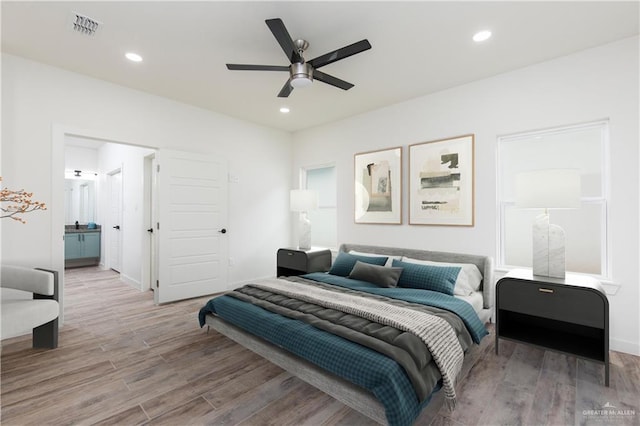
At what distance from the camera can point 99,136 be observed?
11.6 ft

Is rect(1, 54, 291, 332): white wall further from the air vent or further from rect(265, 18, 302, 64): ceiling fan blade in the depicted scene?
rect(265, 18, 302, 64): ceiling fan blade

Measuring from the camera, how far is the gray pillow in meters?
3.23

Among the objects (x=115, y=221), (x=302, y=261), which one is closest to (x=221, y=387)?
(x=302, y=261)

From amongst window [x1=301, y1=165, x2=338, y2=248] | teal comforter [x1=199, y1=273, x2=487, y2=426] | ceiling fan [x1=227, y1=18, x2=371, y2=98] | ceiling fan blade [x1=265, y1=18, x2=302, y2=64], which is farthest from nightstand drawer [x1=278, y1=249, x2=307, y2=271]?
ceiling fan blade [x1=265, y1=18, x2=302, y2=64]

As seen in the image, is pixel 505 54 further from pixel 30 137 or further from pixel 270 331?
pixel 30 137

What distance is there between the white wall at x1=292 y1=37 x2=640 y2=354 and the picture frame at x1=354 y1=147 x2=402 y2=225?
4.2 inches

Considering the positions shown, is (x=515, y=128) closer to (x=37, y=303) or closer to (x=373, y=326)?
(x=373, y=326)

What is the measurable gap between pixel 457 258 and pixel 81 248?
7.68 meters

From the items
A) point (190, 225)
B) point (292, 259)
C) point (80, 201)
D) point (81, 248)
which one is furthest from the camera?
point (80, 201)

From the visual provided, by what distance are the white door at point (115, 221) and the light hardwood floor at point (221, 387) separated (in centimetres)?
336

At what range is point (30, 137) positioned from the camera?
10.2 ft

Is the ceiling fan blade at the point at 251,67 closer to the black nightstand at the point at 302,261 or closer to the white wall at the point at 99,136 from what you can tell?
the white wall at the point at 99,136

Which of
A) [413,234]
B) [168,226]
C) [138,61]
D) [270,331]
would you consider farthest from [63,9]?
[413,234]

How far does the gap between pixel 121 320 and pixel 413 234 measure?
3834 mm
